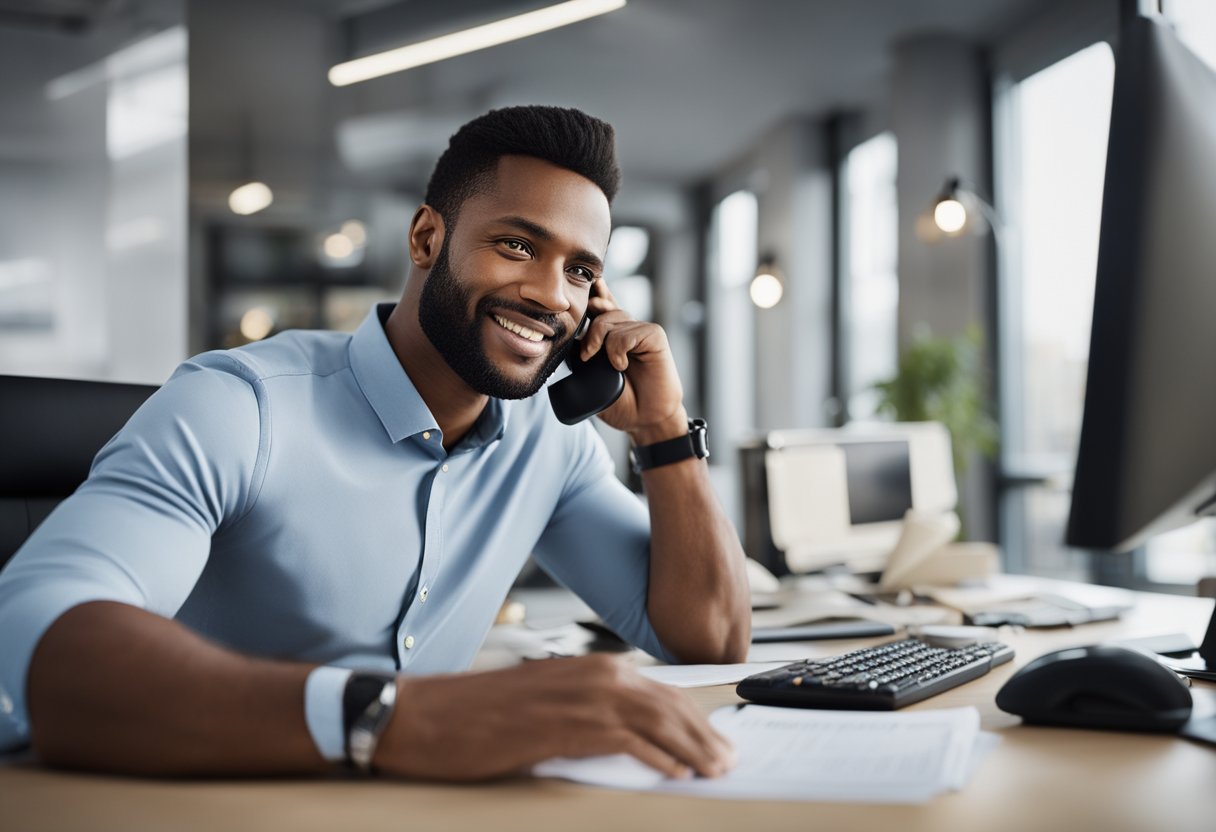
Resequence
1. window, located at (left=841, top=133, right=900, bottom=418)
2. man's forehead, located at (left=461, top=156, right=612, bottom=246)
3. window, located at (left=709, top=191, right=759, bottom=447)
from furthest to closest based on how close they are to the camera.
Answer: window, located at (left=709, top=191, right=759, bottom=447)
window, located at (left=841, top=133, right=900, bottom=418)
man's forehead, located at (left=461, top=156, right=612, bottom=246)

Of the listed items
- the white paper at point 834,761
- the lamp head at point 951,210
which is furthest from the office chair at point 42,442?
the lamp head at point 951,210

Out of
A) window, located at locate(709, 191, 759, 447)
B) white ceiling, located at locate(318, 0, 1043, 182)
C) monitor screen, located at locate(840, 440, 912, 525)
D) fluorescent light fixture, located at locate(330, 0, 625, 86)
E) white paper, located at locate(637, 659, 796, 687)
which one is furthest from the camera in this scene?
window, located at locate(709, 191, 759, 447)

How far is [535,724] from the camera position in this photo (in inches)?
26.9

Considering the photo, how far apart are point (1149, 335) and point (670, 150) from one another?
7.47m

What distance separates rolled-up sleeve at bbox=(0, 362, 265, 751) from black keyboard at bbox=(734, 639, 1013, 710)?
21.5 inches

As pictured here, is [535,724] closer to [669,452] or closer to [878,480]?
[669,452]

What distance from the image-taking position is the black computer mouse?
0.85m

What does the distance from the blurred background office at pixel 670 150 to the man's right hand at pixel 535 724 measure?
1607 mm

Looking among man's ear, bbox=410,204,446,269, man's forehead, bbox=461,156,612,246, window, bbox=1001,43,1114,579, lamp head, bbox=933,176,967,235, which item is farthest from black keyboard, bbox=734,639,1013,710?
window, bbox=1001,43,1114,579

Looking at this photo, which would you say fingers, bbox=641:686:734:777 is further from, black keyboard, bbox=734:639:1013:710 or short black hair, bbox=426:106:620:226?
short black hair, bbox=426:106:620:226

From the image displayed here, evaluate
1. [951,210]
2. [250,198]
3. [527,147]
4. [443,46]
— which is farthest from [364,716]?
[443,46]

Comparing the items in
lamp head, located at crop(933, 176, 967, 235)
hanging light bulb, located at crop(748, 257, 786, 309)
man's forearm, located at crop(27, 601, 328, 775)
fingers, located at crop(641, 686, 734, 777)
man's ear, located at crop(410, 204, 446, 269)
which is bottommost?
fingers, located at crop(641, 686, 734, 777)

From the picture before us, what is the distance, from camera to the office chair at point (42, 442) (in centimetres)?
128

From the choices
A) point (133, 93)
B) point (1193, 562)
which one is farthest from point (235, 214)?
point (1193, 562)
